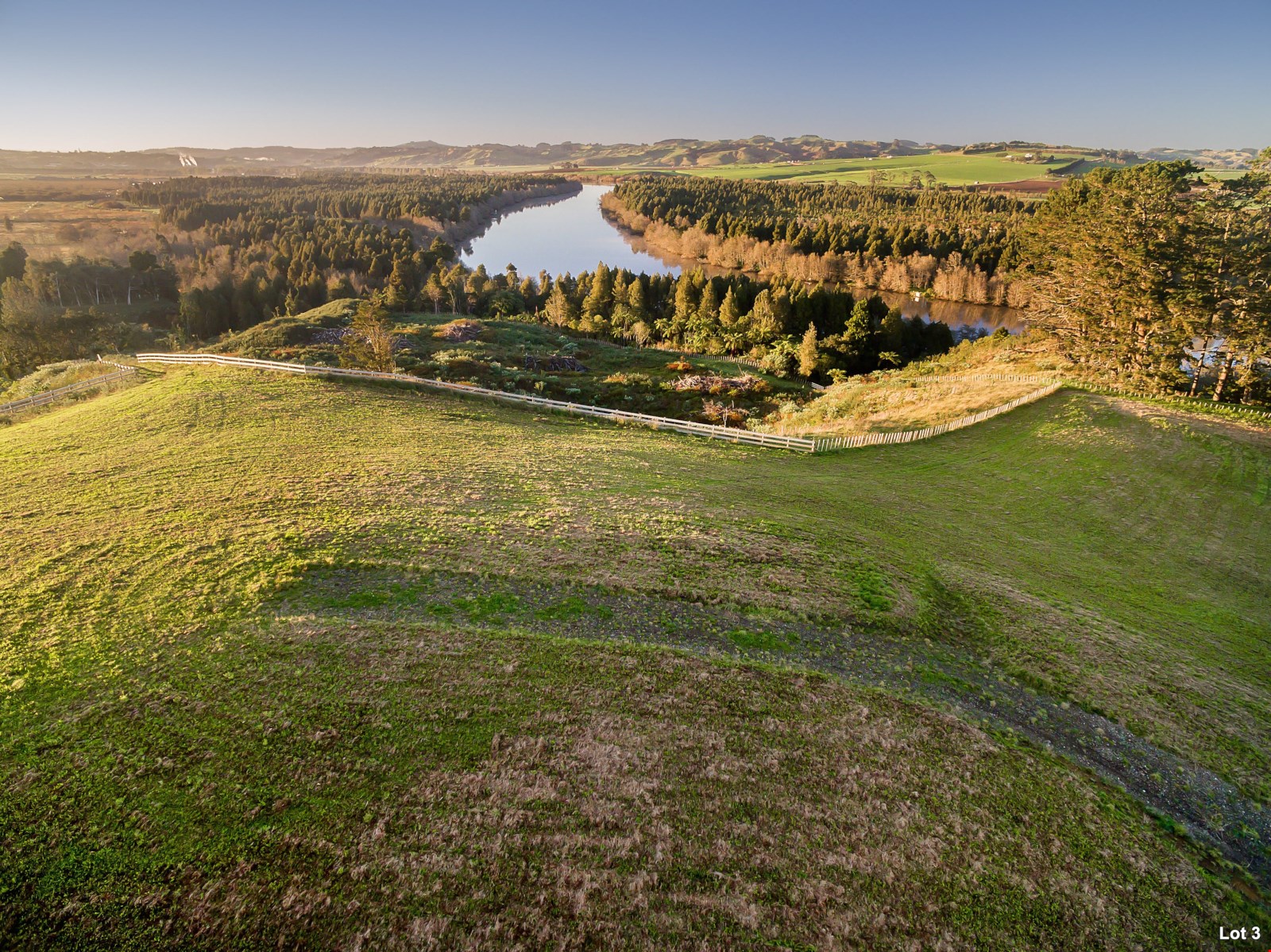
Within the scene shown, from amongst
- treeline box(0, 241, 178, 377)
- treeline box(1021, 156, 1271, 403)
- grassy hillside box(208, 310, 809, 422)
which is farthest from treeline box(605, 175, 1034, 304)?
treeline box(0, 241, 178, 377)

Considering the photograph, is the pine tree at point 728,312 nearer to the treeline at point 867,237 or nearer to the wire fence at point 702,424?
the treeline at point 867,237

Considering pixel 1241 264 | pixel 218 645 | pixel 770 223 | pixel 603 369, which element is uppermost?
pixel 770 223

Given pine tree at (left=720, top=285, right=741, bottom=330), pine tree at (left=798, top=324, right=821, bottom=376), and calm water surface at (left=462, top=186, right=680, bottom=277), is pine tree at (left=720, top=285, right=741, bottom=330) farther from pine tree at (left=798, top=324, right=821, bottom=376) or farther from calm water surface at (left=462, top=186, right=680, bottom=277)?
calm water surface at (left=462, top=186, right=680, bottom=277)

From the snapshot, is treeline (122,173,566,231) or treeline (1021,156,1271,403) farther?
treeline (122,173,566,231)

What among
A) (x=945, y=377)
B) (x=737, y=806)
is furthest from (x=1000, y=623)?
(x=945, y=377)

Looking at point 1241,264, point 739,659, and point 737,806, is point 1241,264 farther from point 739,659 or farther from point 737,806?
point 737,806
